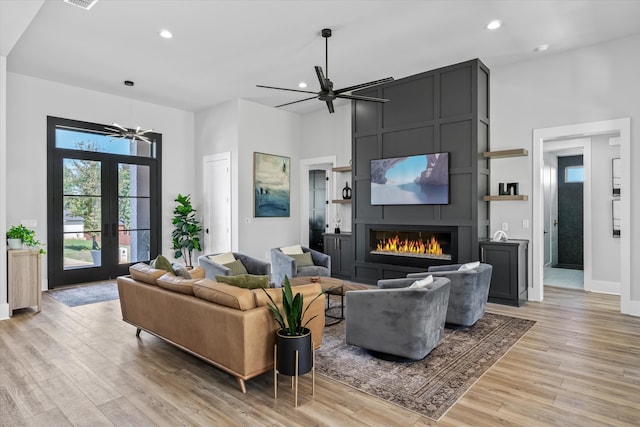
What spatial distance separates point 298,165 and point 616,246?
5.81 metres

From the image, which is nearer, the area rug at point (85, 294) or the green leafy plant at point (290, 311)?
the green leafy plant at point (290, 311)

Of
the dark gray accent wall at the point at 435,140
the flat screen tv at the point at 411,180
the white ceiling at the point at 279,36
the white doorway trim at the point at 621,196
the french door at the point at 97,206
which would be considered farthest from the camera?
the french door at the point at 97,206

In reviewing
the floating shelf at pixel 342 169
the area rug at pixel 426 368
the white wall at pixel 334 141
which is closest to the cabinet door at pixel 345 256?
the white wall at pixel 334 141

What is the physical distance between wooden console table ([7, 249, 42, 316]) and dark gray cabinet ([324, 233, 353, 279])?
436 centimetres

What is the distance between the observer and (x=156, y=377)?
296 cm

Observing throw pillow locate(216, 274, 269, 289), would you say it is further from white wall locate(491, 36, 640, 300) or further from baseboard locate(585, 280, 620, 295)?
baseboard locate(585, 280, 620, 295)

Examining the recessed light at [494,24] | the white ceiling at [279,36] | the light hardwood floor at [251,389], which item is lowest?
the light hardwood floor at [251,389]

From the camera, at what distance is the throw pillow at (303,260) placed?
604 cm

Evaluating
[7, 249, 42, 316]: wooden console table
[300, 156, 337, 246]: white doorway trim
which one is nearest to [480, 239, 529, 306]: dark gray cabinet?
[300, 156, 337, 246]: white doorway trim

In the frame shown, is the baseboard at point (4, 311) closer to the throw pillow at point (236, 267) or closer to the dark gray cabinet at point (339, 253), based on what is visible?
the throw pillow at point (236, 267)

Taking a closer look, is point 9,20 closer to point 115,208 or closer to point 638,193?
point 115,208

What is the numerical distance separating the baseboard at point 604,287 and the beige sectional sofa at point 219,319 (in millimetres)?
5214

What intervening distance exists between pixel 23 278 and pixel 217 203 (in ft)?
11.2

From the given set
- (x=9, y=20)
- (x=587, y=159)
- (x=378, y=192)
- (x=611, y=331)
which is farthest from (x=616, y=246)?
(x=9, y=20)
